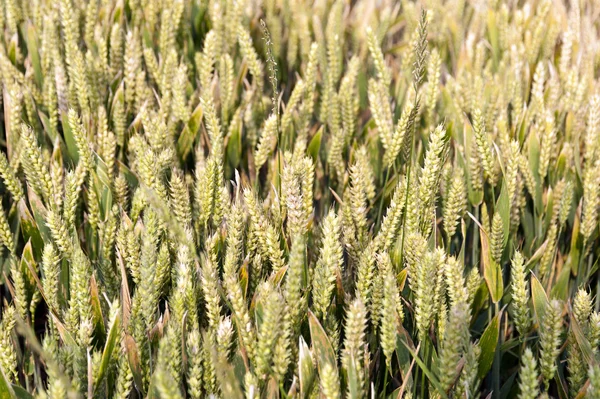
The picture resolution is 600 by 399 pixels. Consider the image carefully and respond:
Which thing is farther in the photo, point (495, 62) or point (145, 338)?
point (495, 62)

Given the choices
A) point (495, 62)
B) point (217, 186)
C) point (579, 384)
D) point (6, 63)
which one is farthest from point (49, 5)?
point (579, 384)

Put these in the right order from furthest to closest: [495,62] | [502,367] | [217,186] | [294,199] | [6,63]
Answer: [495,62], [6,63], [502,367], [217,186], [294,199]

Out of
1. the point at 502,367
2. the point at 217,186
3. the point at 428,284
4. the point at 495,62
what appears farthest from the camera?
the point at 495,62

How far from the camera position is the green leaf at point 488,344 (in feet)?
3.56

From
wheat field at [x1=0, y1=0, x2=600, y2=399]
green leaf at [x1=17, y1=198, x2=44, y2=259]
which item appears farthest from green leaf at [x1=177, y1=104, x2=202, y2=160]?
green leaf at [x1=17, y1=198, x2=44, y2=259]

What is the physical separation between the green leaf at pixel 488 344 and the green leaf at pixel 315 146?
26.3 inches

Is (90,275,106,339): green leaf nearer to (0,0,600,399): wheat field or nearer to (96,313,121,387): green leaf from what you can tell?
(0,0,600,399): wheat field

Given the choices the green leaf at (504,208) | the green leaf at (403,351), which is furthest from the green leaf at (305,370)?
the green leaf at (504,208)

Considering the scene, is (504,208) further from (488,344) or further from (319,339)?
(319,339)

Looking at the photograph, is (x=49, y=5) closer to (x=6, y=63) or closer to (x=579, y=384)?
(x=6, y=63)

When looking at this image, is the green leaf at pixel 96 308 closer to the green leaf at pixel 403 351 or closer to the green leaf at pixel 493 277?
the green leaf at pixel 403 351

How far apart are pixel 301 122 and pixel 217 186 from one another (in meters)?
0.51

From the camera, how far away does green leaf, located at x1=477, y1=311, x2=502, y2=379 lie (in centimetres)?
108

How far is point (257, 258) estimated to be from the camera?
115 cm
